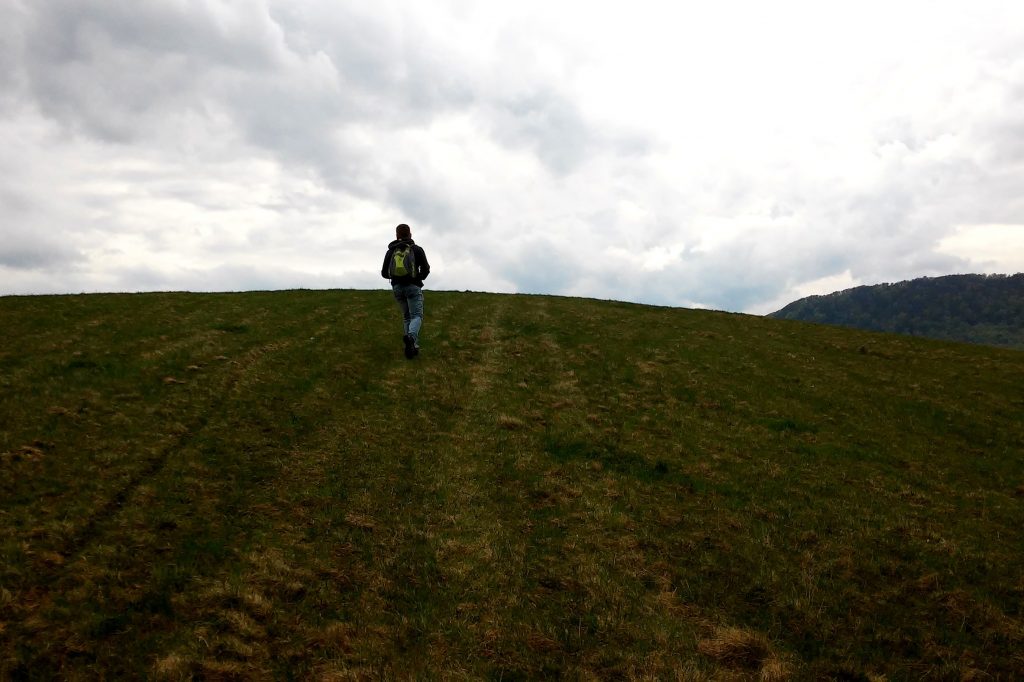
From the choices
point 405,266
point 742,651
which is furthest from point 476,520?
point 405,266

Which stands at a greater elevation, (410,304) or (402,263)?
(402,263)

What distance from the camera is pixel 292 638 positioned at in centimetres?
674

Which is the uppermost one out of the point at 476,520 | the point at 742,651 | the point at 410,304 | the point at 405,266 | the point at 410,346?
the point at 405,266

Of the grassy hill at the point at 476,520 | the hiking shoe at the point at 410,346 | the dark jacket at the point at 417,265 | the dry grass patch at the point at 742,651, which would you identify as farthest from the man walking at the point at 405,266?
the dry grass patch at the point at 742,651

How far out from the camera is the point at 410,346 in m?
20.3

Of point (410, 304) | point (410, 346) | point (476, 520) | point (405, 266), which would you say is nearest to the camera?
point (476, 520)

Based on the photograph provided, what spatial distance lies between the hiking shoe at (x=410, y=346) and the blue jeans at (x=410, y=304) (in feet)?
0.62

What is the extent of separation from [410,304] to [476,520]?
11662 mm

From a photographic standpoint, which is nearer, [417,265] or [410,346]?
[417,265]

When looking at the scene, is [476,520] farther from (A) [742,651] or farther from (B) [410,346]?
(B) [410,346]

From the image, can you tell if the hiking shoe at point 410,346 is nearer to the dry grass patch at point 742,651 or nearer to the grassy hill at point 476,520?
the grassy hill at point 476,520

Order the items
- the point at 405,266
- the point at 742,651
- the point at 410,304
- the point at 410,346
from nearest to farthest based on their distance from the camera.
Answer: the point at 742,651 < the point at 405,266 < the point at 410,304 < the point at 410,346

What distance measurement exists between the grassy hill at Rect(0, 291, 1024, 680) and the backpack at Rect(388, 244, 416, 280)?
11.2ft

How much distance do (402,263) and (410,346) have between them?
3344 millimetres
